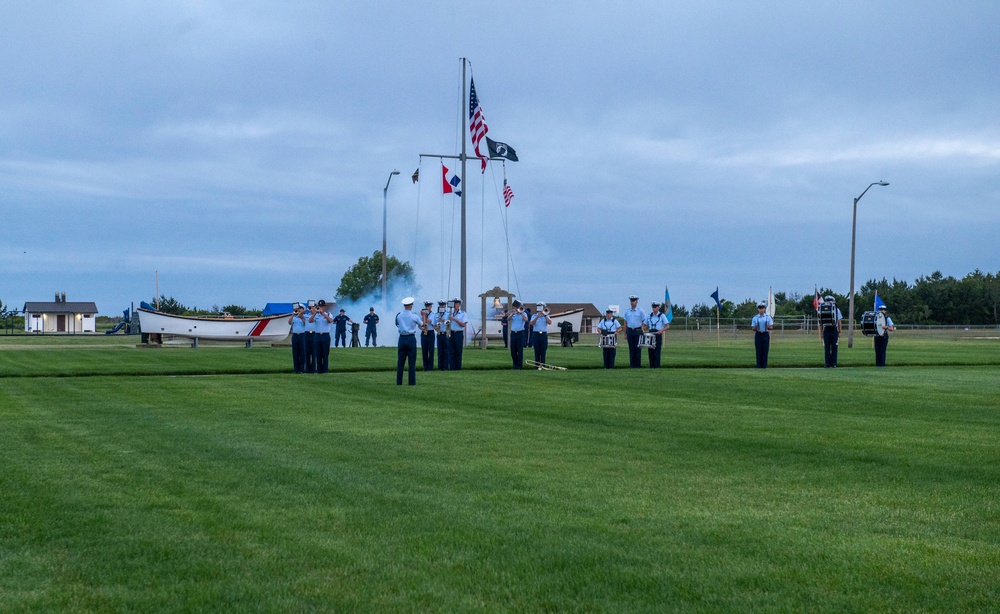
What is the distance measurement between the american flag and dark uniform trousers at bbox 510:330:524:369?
1305 centimetres

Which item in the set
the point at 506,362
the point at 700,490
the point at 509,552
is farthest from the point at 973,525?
the point at 506,362

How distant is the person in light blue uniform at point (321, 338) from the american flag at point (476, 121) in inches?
561

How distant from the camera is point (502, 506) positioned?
7922mm

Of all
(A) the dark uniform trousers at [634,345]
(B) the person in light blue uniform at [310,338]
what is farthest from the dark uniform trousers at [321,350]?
(A) the dark uniform trousers at [634,345]

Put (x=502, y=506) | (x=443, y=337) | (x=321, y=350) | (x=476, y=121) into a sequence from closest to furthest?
1. (x=502, y=506)
2. (x=321, y=350)
3. (x=443, y=337)
4. (x=476, y=121)

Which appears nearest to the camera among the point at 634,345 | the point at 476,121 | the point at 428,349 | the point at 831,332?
the point at 428,349

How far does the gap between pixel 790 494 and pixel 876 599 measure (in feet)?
10.3

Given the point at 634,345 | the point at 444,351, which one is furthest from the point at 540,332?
the point at 444,351

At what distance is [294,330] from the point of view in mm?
28234

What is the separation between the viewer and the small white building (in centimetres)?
10575

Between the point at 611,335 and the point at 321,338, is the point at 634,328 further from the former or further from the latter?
the point at 321,338

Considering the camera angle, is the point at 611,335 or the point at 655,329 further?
the point at 655,329

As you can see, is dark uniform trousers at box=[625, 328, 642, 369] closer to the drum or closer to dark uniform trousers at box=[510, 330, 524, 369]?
dark uniform trousers at box=[510, 330, 524, 369]

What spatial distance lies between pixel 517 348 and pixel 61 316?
93808mm
